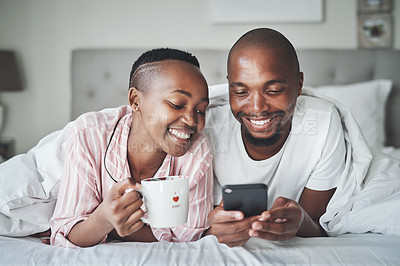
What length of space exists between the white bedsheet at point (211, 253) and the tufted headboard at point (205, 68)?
5.23 ft

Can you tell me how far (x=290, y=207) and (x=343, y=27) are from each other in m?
2.00

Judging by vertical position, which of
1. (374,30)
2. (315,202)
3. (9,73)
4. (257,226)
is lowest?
(315,202)

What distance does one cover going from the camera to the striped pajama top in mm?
947

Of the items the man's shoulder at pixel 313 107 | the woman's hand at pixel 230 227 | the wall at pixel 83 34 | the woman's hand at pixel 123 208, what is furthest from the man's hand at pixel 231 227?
the wall at pixel 83 34

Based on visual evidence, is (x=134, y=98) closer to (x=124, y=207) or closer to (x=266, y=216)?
(x=124, y=207)

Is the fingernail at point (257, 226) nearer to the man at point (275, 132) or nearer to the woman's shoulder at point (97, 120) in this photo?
the man at point (275, 132)

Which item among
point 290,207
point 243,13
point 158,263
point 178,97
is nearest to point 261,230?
point 290,207

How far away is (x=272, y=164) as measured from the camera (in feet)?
4.04

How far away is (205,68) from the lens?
2402 mm

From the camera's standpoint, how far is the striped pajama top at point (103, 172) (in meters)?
0.95

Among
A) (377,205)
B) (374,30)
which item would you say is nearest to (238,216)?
(377,205)

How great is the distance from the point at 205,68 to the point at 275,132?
1323 mm

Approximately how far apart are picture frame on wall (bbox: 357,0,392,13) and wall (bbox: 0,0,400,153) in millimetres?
60

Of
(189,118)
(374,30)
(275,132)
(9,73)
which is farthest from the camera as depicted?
(374,30)
